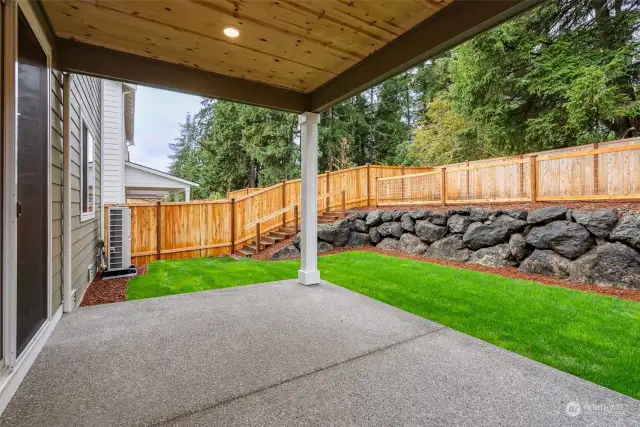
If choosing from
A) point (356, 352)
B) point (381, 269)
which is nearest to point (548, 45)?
point (381, 269)

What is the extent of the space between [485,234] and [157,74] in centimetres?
583

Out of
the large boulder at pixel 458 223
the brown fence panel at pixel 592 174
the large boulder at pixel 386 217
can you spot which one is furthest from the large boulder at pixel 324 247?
the brown fence panel at pixel 592 174

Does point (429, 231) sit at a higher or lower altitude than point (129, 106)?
lower

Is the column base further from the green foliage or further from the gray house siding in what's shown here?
the green foliage

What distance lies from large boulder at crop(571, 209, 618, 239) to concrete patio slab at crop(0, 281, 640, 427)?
360cm

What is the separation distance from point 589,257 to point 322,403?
193 inches

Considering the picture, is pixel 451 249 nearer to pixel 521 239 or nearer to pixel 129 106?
pixel 521 239

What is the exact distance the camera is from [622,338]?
8.55ft

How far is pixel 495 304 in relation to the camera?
3.52 meters

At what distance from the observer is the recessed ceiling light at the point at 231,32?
A: 242cm

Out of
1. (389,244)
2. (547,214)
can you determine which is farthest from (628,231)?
(389,244)

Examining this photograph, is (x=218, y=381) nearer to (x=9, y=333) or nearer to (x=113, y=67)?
(x=9, y=333)

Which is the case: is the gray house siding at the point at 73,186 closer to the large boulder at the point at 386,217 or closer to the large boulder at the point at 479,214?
the large boulder at the point at 386,217

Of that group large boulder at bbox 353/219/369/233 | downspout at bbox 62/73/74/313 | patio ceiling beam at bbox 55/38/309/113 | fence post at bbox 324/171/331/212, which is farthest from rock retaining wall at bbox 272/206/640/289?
downspout at bbox 62/73/74/313
